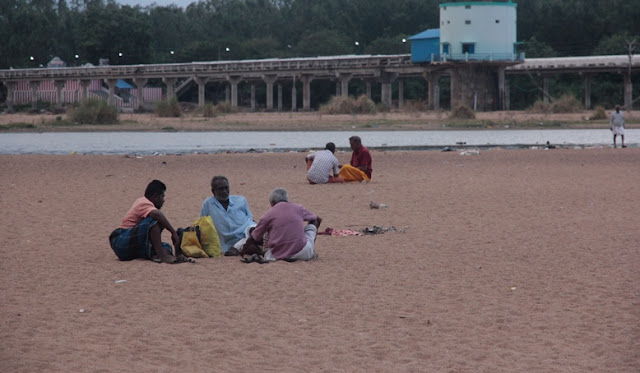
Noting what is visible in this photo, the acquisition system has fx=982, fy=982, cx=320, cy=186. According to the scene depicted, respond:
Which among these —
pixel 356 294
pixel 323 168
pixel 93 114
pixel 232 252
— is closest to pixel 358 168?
pixel 323 168

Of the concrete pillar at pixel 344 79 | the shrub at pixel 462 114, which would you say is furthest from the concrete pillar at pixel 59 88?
the shrub at pixel 462 114

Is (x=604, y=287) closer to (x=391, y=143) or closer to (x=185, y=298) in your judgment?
(x=185, y=298)

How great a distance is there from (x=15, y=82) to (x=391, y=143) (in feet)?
200

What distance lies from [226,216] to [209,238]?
28cm

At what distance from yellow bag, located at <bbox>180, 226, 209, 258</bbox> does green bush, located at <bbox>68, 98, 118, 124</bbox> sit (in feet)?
129

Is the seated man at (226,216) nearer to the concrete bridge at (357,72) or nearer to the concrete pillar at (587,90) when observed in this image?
the concrete bridge at (357,72)

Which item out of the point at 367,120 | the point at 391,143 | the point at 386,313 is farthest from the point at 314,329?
the point at 367,120

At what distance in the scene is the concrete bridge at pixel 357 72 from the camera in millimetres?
62781

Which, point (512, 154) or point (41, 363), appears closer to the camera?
point (41, 363)

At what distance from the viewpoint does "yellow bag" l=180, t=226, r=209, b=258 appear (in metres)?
9.31

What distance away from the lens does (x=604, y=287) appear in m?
8.05

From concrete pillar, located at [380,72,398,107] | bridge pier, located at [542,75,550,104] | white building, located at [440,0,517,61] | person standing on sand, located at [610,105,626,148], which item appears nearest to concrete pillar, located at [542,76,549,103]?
bridge pier, located at [542,75,550,104]

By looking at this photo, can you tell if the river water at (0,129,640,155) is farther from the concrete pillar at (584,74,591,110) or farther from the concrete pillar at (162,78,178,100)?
the concrete pillar at (162,78,178,100)

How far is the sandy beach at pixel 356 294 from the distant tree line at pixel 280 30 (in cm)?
6247
